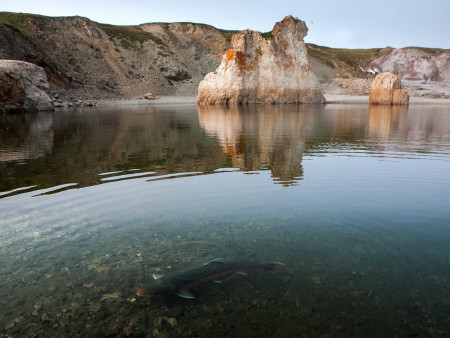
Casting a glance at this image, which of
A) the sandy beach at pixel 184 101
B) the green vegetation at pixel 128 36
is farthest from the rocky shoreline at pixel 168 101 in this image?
the green vegetation at pixel 128 36

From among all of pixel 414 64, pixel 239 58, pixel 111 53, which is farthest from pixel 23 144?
pixel 414 64

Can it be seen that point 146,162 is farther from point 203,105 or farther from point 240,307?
point 203,105

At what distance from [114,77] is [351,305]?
235ft

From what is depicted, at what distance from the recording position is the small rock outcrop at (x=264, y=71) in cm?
4572

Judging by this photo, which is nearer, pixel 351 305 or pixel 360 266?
pixel 351 305

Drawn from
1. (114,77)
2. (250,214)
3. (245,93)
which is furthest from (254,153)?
(114,77)

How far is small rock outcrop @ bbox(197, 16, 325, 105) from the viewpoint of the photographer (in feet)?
150

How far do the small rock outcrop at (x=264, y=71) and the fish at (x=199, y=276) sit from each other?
43.3m

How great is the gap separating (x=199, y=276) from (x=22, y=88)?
37820 millimetres

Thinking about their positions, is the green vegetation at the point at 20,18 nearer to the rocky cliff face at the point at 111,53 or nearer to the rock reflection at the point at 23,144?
the rocky cliff face at the point at 111,53

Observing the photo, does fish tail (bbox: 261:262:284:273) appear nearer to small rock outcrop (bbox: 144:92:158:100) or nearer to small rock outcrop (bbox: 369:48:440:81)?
small rock outcrop (bbox: 144:92:158:100)

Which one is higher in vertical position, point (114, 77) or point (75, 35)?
point (75, 35)

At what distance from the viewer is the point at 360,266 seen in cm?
440

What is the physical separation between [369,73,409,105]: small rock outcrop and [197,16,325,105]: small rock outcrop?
28.3 feet
